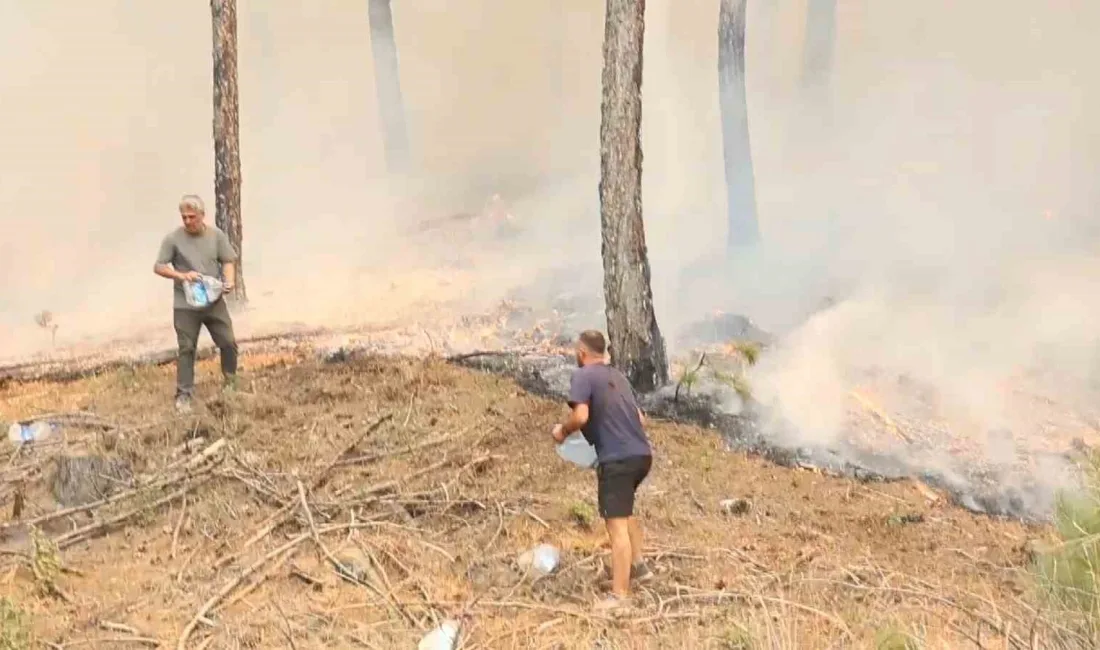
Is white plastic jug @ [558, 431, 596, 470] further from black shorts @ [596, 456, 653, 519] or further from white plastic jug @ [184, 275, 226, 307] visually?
white plastic jug @ [184, 275, 226, 307]

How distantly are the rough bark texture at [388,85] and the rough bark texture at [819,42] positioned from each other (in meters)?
8.72

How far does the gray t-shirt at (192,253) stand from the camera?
22.8 ft

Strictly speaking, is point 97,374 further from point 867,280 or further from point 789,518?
point 867,280

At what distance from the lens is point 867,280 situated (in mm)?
11477

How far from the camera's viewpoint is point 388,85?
19.7 m

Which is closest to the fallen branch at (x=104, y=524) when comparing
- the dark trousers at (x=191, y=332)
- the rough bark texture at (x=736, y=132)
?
the dark trousers at (x=191, y=332)

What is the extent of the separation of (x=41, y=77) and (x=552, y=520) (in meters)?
21.5

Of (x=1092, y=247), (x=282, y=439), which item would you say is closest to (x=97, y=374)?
(x=282, y=439)

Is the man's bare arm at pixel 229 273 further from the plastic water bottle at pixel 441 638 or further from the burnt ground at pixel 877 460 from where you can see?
the plastic water bottle at pixel 441 638

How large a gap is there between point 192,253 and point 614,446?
4.19 m

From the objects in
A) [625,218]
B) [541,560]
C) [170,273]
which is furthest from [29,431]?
[625,218]

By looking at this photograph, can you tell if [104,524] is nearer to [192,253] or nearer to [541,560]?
[192,253]

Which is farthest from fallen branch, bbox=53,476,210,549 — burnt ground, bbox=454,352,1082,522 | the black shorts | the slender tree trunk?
the slender tree trunk

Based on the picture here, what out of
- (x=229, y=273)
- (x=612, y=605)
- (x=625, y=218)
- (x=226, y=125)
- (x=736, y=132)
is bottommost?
(x=612, y=605)
